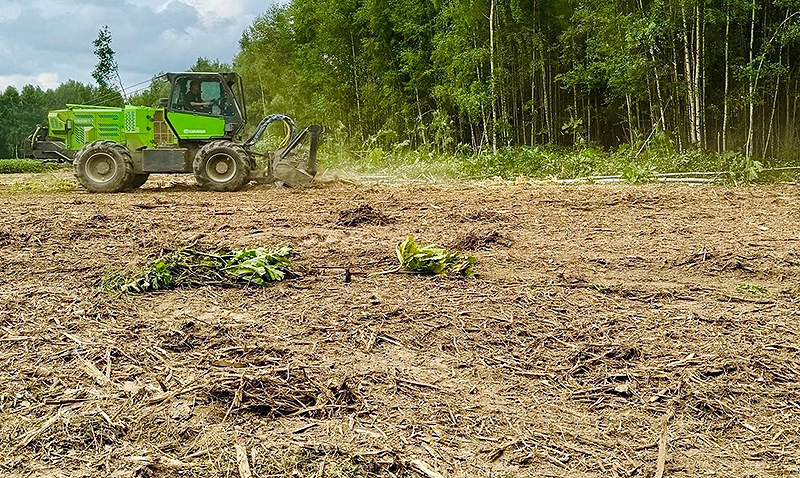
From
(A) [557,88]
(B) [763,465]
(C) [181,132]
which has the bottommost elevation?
(B) [763,465]

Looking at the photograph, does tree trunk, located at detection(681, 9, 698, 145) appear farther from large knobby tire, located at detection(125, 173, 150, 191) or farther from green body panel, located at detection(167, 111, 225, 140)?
large knobby tire, located at detection(125, 173, 150, 191)

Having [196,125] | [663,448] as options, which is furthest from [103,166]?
[663,448]

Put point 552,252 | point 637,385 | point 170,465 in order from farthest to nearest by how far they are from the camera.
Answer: point 552,252
point 637,385
point 170,465

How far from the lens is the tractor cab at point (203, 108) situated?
40.9 feet

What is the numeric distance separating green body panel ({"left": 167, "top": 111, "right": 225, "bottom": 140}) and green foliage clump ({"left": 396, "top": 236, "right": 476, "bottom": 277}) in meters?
8.46

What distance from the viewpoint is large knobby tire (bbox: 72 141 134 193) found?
1198 centimetres

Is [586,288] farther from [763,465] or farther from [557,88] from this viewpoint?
[557,88]

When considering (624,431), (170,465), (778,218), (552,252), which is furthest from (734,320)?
(778,218)

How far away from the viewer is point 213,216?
8414 mm

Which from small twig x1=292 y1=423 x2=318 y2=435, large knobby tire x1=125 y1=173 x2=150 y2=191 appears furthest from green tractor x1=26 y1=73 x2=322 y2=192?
small twig x1=292 y1=423 x2=318 y2=435

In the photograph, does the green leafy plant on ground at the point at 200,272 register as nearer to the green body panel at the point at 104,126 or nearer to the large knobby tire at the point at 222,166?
the large knobby tire at the point at 222,166

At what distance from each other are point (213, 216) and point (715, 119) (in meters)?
15.4

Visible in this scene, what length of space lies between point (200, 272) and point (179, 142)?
28.3ft

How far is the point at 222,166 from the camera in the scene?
12.1 meters
